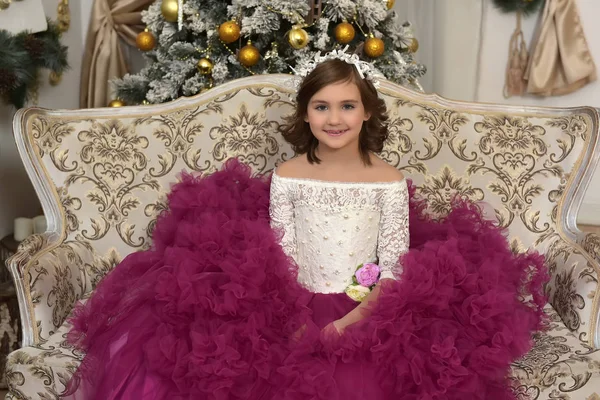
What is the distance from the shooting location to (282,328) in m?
1.27

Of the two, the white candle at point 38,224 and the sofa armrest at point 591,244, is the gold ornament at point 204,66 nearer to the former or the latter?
the white candle at point 38,224

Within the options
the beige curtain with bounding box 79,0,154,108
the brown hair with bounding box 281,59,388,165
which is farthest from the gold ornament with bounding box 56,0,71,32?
the brown hair with bounding box 281,59,388,165

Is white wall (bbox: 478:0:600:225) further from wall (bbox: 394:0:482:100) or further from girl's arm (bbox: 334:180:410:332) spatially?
girl's arm (bbox: 334:180:410:332)

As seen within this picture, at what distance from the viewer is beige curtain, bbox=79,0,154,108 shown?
2.76m

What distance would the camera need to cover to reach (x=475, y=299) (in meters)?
1.26

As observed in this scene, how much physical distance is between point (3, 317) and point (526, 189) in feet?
5.43

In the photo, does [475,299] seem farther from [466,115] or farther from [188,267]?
[466,115]

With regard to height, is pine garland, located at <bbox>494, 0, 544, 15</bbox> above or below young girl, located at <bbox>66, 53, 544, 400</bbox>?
above

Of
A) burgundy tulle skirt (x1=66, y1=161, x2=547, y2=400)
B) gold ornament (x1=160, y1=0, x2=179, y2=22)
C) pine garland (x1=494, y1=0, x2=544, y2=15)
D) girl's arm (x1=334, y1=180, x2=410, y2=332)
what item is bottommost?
burgundy tulle skirt (x1=66, y1=161, x2=547, y2=400)

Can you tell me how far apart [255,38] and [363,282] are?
1172 millimetres

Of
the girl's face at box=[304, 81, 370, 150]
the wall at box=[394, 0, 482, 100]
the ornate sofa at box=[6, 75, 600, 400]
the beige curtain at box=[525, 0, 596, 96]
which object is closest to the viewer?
the girl's face at box=[304, 81, 370, 150]

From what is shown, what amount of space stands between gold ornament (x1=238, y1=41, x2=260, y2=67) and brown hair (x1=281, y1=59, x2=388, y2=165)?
1.98 feet

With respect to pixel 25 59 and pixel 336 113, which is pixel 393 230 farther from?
pixel 25 59

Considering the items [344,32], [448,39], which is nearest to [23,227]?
[344,32]
